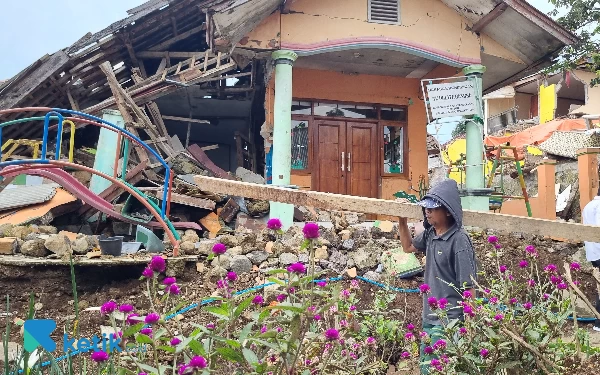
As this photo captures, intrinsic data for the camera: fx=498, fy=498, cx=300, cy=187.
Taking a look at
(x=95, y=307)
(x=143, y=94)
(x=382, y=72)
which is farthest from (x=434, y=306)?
(x=382, y=72)

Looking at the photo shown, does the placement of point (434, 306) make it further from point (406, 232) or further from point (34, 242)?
point (34, 242)

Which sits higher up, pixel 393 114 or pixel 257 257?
pixel 393 114

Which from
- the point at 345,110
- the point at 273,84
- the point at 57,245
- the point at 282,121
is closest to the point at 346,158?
the point at 345,110

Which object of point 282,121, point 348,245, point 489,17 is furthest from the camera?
point 489,17

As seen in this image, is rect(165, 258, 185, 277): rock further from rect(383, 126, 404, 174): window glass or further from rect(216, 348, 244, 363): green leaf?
rect(383, 126, 404, 174): window glass

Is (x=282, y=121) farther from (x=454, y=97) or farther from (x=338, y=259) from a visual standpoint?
(x=454, y=97)

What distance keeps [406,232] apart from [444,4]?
22.1ft

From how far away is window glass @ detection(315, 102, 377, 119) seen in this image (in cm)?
1067

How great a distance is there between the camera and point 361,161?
10.9 m

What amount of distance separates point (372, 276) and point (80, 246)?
11.1 feet

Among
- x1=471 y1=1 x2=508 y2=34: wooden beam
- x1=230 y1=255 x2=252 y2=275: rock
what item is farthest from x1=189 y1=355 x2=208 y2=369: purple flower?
x1=471 y1=1 x2=508 y2=34: wooden beam

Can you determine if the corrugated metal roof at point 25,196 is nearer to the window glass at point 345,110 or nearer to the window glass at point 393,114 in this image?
the window glass at point 345,110

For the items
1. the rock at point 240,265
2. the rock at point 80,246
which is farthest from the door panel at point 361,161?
the rock at point 80,246

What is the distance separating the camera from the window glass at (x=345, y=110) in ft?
35.0
